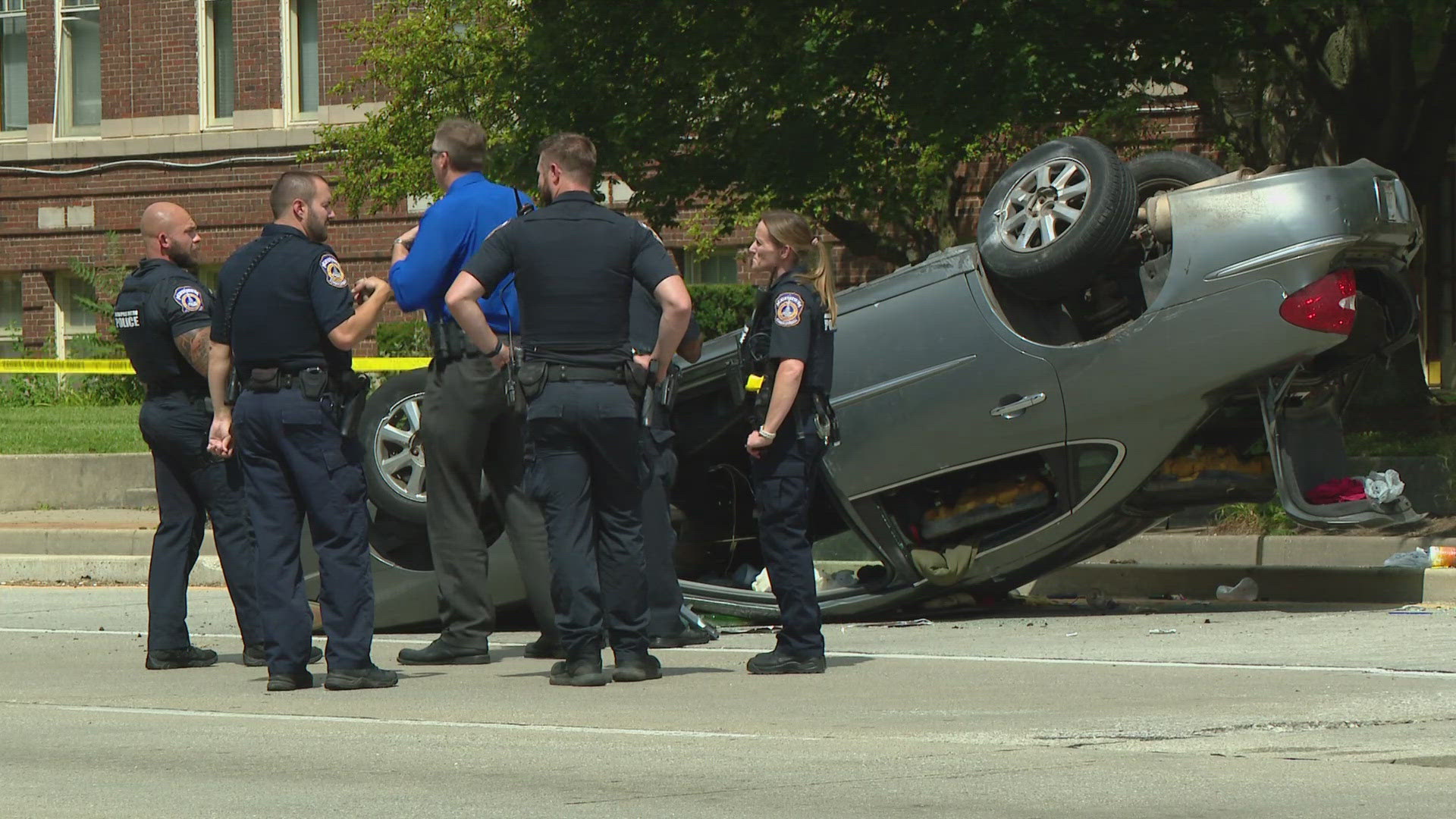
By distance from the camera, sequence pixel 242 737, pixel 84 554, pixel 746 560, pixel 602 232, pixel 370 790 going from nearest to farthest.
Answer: pixel 370 790 < pixel 242 737 < pixel 602 232 < pixel 746 560 < pixel 84 554

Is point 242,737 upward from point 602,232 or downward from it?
downward

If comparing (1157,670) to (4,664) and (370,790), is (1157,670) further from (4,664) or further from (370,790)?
(4,664)

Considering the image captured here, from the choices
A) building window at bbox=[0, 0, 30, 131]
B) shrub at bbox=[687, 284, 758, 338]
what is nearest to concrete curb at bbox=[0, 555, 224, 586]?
shrub at bbox=[687, 284, 758, 338]

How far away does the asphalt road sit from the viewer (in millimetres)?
5316

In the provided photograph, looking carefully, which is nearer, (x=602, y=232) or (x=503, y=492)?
(x=602, y=232)

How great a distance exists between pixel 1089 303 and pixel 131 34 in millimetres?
23028

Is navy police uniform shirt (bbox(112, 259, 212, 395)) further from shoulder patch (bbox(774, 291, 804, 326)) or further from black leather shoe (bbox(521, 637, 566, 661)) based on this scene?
shoulder patch (bbox(774, 291, 804, 326))

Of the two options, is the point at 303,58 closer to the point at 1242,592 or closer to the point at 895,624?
the point at 1242,592

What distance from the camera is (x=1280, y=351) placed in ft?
27.9

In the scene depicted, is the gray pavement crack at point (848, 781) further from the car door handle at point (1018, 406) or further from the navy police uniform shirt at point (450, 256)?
the car door handle at point (1018, 406)

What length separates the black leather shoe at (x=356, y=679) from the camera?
24.5 feet

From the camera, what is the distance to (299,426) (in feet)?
24.1

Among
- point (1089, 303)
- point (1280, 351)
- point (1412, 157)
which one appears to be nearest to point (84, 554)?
point (1089, 303)

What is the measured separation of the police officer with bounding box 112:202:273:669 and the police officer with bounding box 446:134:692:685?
144 cm
